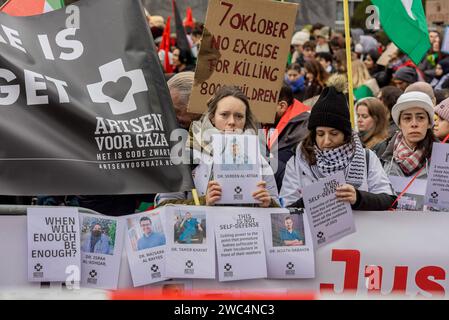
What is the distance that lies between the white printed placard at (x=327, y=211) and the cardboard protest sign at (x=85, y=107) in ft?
2.24

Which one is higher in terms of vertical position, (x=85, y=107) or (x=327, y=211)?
(x=85, y=107)

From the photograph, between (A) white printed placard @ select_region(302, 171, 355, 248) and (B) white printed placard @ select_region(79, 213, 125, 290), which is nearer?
(B) white printed placard @ select_region(79, 213, 125, 290)

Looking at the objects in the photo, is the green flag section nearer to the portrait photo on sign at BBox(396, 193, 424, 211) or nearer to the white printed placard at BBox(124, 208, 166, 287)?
the portrait photo on sign at BBox(396, 193, 424, 211)

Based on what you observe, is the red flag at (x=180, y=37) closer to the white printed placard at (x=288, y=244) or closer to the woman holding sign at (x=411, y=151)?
the woman holding sign at (x=411, y=151)

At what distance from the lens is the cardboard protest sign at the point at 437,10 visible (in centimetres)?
1423

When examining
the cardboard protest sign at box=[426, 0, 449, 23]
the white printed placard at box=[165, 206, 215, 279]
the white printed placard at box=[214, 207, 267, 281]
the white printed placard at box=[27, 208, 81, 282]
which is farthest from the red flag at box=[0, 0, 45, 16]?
the cardboard protest sign at box=[426, 0, 449, 23]

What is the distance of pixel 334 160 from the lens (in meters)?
6.21

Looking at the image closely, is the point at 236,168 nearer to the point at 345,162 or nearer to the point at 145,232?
the point at 145,232

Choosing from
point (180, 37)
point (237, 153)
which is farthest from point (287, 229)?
point (180, 37)

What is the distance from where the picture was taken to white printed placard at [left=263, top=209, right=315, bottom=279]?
5.99m

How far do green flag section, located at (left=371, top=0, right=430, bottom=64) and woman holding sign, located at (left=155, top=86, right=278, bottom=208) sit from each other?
2320 millimetres

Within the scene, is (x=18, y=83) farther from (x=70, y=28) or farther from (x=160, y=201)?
(x=160, y=201)

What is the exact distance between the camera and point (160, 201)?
6109mm

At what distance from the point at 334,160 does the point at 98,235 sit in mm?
1391
